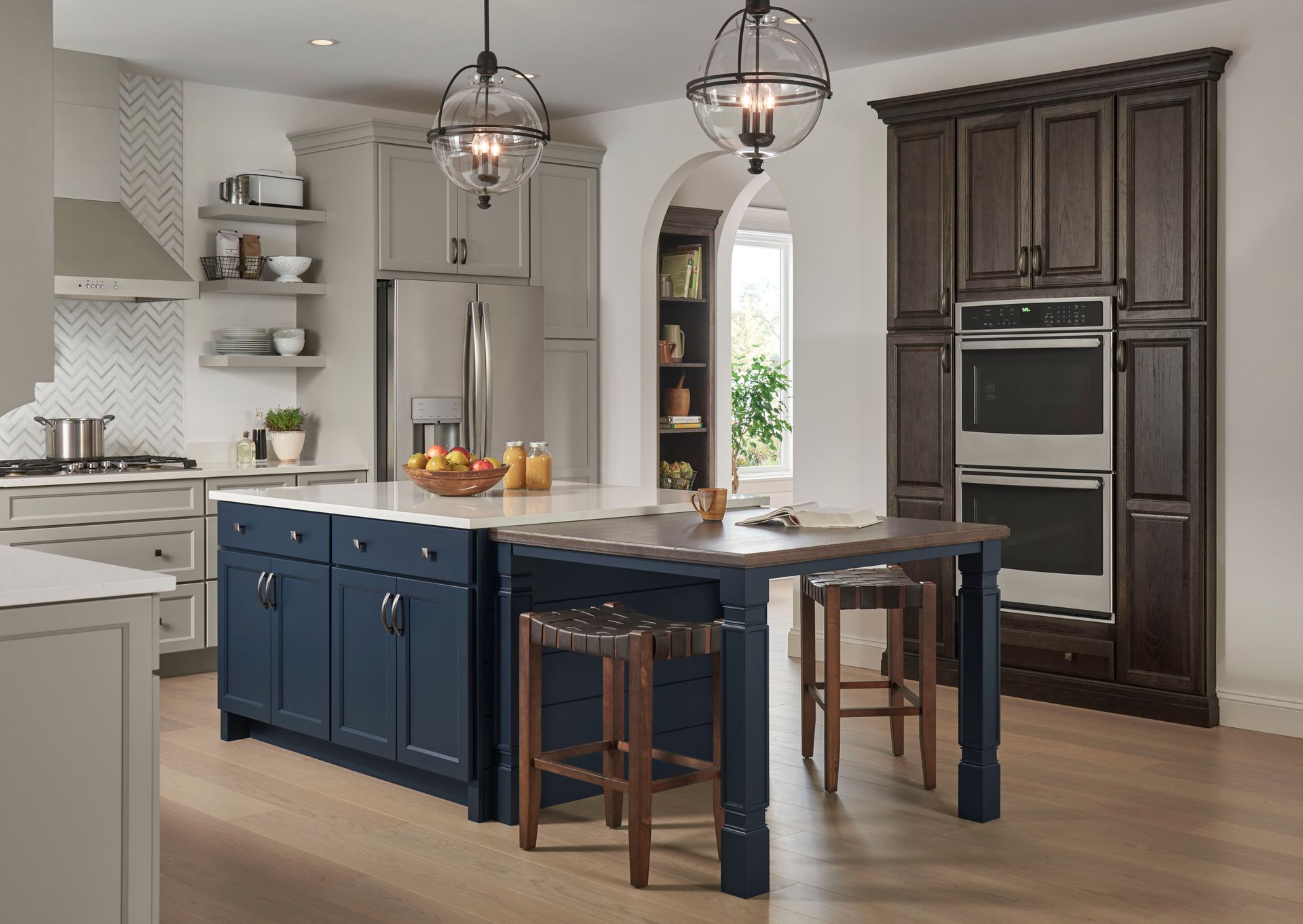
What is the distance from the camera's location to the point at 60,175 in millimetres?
5492

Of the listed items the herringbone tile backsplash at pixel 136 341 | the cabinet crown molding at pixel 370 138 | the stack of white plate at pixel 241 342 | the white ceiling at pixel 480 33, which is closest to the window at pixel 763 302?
the cabinet crown molding at pixel 370 138

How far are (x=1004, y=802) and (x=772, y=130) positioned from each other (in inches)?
80.8

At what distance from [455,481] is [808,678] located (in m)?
1.28

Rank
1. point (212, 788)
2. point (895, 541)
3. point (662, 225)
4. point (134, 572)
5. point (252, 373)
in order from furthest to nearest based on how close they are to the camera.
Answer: point (662, 225) < point (252, 373) < point (212, 788) < point (895, 541) < point (134, 572)

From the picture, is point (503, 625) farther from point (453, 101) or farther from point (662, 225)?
point (662, 225)

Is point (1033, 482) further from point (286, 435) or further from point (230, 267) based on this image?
point (230, 267)

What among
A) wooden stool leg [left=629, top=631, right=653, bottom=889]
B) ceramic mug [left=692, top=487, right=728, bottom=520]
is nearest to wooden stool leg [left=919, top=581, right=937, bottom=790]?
ceramic mug [left=692, top=487, right=728, bottom=520]

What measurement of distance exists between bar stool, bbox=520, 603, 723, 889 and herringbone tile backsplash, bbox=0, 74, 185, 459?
3160 millimetres

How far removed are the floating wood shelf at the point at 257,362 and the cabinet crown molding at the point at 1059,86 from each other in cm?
280

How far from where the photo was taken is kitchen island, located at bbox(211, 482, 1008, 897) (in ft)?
9.95

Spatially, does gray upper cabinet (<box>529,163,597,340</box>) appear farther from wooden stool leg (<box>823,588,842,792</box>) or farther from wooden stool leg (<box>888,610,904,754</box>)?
wooden stool leg (<box>823,588,842,792</box>)

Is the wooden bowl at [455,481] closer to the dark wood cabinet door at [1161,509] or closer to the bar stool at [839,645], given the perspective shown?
the bar stool at [839,645]

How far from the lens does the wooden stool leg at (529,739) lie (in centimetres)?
334

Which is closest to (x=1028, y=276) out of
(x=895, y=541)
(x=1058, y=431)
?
(x=1058, y=431)
